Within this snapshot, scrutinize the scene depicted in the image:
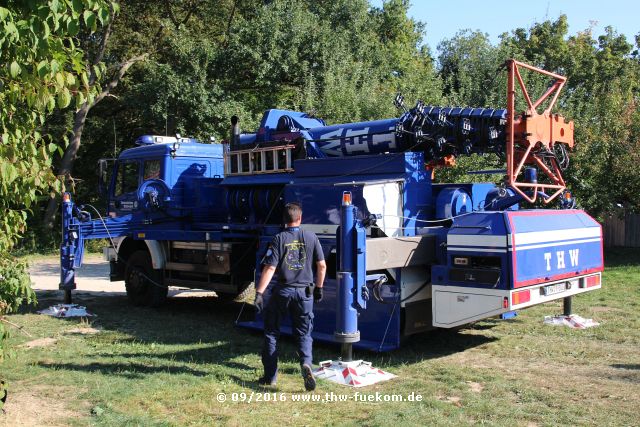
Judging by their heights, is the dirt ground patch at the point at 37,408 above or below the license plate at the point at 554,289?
below

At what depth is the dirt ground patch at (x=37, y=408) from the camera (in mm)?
5418

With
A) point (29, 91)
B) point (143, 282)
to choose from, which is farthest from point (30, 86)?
point (143, 282)

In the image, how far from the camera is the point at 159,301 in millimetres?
11617

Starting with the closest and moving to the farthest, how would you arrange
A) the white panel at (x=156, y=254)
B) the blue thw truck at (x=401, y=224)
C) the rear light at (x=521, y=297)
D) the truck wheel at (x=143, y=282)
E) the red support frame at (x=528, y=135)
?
1. the rear light at (x=521, y=297)
2. the blue thw truck at (x=401, y=224)
3. the red support frame at (x=528, y=135)
4. the white panel at (x=156, y=254)
5. the truck wheel at (x=143, y=282)

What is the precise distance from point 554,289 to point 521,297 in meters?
0.84

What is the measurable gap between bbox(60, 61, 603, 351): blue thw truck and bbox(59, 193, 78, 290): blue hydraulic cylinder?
0.02 metres

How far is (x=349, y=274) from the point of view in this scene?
6836 mm

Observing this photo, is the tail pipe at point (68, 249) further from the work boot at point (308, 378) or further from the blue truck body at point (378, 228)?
the work boot at point (308, 378)

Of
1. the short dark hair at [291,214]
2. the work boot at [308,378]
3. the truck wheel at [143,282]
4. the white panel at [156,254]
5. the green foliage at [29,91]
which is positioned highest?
the green foliage at [29,91]

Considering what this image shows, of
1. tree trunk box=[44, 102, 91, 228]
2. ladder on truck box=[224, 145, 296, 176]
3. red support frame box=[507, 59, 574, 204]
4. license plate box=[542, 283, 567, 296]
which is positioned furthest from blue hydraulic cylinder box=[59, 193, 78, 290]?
tree trunk box=[44, 102, 91, 228]

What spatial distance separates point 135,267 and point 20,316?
2.15m

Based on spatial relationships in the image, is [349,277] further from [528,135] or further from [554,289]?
[528,135]

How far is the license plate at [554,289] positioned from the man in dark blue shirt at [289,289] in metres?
2.85

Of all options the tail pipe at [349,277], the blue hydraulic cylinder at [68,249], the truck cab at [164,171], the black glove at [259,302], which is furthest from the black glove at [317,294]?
the blue hydraulic cylinder at [68,249]
